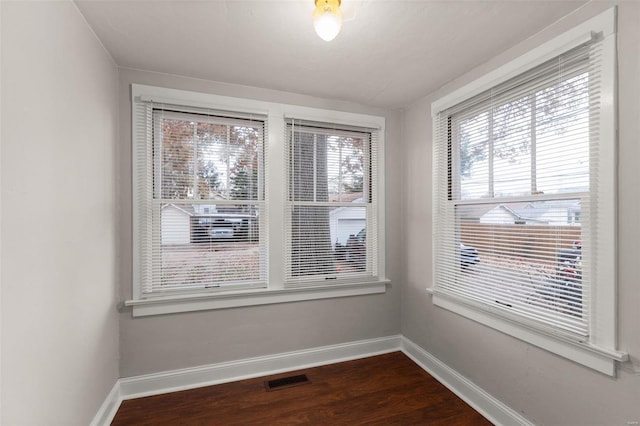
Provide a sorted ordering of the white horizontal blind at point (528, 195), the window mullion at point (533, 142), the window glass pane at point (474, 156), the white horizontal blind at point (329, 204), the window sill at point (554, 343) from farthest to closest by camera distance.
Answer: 1. the white horizontal blind at point (329, 204)
2. the window glass pane at point (474, 156)
3. the window mullion at point (533, 142)
4. the white horizontal blind at point (528, 195)
5. the window sill at point (554, 343)

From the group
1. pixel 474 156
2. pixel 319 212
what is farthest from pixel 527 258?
pixel 319 212

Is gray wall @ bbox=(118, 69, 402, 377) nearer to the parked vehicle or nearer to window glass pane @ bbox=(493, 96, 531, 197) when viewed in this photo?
the parked vehicle

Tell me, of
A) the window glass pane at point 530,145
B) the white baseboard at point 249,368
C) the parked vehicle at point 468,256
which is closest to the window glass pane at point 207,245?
the white baseboard at point 249,368

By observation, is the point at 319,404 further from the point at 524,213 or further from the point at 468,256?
the point at 524,213

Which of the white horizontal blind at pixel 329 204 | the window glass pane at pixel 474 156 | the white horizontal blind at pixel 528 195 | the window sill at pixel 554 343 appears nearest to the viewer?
the window sill at pixel 554 343

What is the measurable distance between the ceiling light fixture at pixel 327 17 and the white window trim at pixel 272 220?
4.24 ft

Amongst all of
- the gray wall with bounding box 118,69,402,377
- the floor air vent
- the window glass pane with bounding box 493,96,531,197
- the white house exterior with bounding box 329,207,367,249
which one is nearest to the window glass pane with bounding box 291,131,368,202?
the white house exterior with bounding box 329,207,367,249

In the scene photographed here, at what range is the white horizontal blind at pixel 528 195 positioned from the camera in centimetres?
154

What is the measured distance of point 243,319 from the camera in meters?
2.49

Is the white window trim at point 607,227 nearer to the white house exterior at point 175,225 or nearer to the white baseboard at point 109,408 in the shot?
the white house exterior at point 175,225

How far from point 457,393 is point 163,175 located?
9.35 ft

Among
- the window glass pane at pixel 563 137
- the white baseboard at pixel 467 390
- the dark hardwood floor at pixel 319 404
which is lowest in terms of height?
the dark hardwood floor at pixel 319 404

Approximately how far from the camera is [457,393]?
7.40ft

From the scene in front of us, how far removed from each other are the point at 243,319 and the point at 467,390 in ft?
6.00
